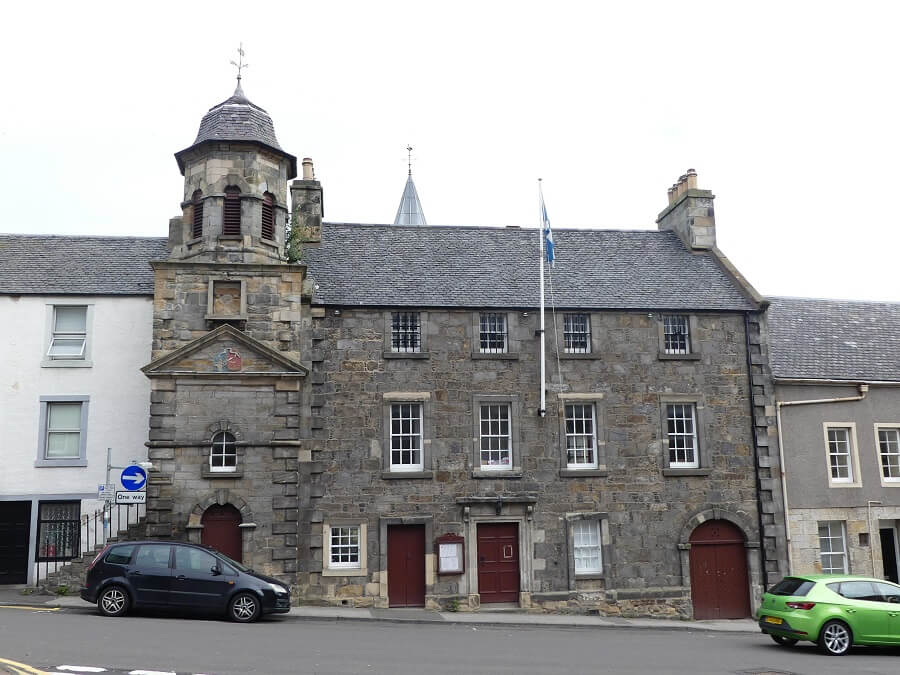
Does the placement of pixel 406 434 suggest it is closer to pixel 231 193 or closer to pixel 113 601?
pixel 231 193

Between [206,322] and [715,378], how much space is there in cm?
1369

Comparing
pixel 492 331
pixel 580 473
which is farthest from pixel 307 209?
pixel 580 473

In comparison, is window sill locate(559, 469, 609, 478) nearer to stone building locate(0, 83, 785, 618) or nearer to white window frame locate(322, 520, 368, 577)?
stone building locate(0, 83, 785, 618)

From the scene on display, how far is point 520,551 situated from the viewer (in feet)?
70.9

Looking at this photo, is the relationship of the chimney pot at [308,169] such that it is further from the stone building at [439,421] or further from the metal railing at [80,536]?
the metal railing at [80,536]

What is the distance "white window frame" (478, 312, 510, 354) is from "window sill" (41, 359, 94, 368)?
34.5 ft

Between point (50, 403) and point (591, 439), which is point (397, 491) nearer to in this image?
point (591, 439)

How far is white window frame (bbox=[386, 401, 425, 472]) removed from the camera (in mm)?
21641

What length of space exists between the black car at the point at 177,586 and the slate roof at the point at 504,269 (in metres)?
7.70

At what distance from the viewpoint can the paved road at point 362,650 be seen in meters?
11.9

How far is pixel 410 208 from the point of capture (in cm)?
5134

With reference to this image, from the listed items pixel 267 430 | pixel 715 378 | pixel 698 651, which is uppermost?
pixel 715 378

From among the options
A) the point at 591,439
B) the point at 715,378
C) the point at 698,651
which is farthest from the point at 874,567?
the point at 698,651

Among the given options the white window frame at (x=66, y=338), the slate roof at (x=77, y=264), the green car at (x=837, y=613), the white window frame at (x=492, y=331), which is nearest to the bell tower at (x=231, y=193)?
the slate roof at (x=77, y=264)
